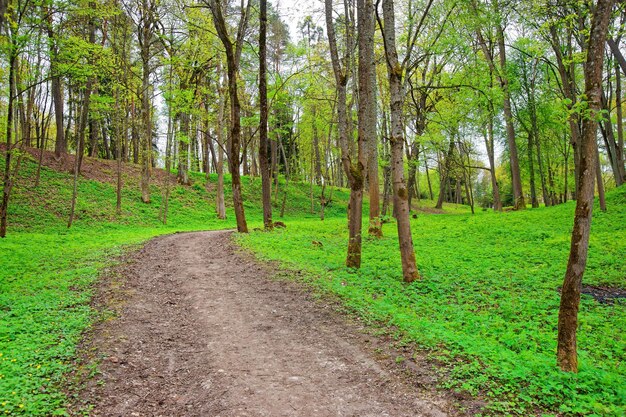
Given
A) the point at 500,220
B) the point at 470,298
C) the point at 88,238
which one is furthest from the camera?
the point at 500,220

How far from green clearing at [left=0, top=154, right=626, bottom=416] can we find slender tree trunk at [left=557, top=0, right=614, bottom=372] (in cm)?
38

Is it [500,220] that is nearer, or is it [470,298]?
[470,298]

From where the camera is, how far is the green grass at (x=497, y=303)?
13.8ft

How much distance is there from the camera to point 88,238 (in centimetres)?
1505

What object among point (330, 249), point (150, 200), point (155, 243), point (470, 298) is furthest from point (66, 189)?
point (470, 298)

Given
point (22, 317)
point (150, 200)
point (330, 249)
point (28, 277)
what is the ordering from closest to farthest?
1. point (22, 317)
2. point (28, 277)
3. point (330, 249)
4. point (150, 200)

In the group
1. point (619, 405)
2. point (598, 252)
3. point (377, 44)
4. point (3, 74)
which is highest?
point (377, 44)

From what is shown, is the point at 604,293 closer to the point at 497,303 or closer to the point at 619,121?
the point at 497,303

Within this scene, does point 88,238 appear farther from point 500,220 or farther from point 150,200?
point 500,220

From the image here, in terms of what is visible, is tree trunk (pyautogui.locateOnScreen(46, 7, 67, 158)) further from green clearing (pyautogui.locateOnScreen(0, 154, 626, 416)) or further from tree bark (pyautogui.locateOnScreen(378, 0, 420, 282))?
tree bark (pyautogui.locateOnScreen(378, 0, 420, 282))

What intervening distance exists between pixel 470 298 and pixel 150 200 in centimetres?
2176

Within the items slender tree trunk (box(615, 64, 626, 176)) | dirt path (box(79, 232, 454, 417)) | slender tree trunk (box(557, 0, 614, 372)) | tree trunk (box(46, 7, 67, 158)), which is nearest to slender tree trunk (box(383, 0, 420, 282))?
dirt path (box(79, 232, 454, 417))

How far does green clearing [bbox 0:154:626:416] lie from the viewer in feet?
13.8

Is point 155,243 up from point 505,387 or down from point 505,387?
up
